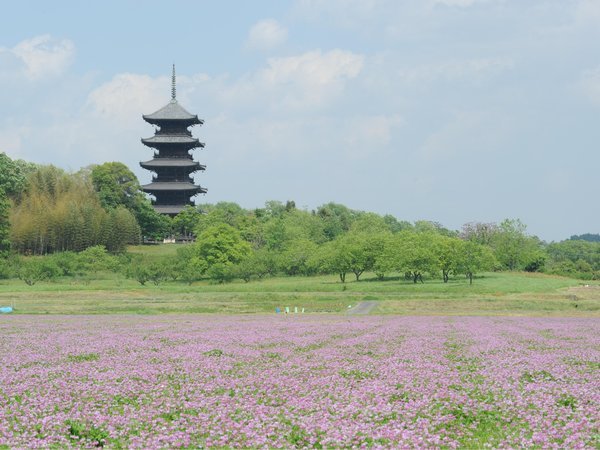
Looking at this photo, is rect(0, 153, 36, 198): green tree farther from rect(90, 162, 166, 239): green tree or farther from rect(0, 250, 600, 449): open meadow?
rect(0, 250, 600, 449): open meadow

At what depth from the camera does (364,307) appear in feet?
181

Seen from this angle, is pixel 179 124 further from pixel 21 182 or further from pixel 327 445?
pixel 327 445

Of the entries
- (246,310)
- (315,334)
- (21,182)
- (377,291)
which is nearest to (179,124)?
(21,182)

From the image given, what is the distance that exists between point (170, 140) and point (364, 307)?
300 ft

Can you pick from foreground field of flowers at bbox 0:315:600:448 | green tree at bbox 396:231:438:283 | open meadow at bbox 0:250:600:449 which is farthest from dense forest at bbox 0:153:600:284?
foreground field of flowers at bbox 0:315:600:448

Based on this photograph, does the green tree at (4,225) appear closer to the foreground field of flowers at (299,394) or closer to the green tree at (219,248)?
the green tree at (219,248)

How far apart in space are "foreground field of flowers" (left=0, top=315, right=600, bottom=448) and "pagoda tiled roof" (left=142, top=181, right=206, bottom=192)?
114 meters

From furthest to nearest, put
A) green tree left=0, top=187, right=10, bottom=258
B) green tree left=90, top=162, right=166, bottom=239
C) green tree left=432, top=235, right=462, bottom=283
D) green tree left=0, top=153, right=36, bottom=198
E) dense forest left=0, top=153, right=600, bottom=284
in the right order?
green tree left=90, top=162, right=166, bottom=239 → green tree left=0, top=153, right=36, bottom=198 → green tree left=0, top=187, right=10, bottom=258 → dense forest left=0, top=153, right=600, bottom=284 → green tree left=432, top=235, right=462, bottom=283

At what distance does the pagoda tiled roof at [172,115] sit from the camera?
454ft

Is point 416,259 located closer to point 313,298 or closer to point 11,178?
point 313,298

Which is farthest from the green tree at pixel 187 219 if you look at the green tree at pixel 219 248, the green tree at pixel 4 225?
the green tree at pixel 4 225

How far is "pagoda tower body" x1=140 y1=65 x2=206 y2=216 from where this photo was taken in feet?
447

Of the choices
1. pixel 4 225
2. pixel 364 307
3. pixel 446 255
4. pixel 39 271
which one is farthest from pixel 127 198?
pixel 364 307

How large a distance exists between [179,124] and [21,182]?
38.5 meters
